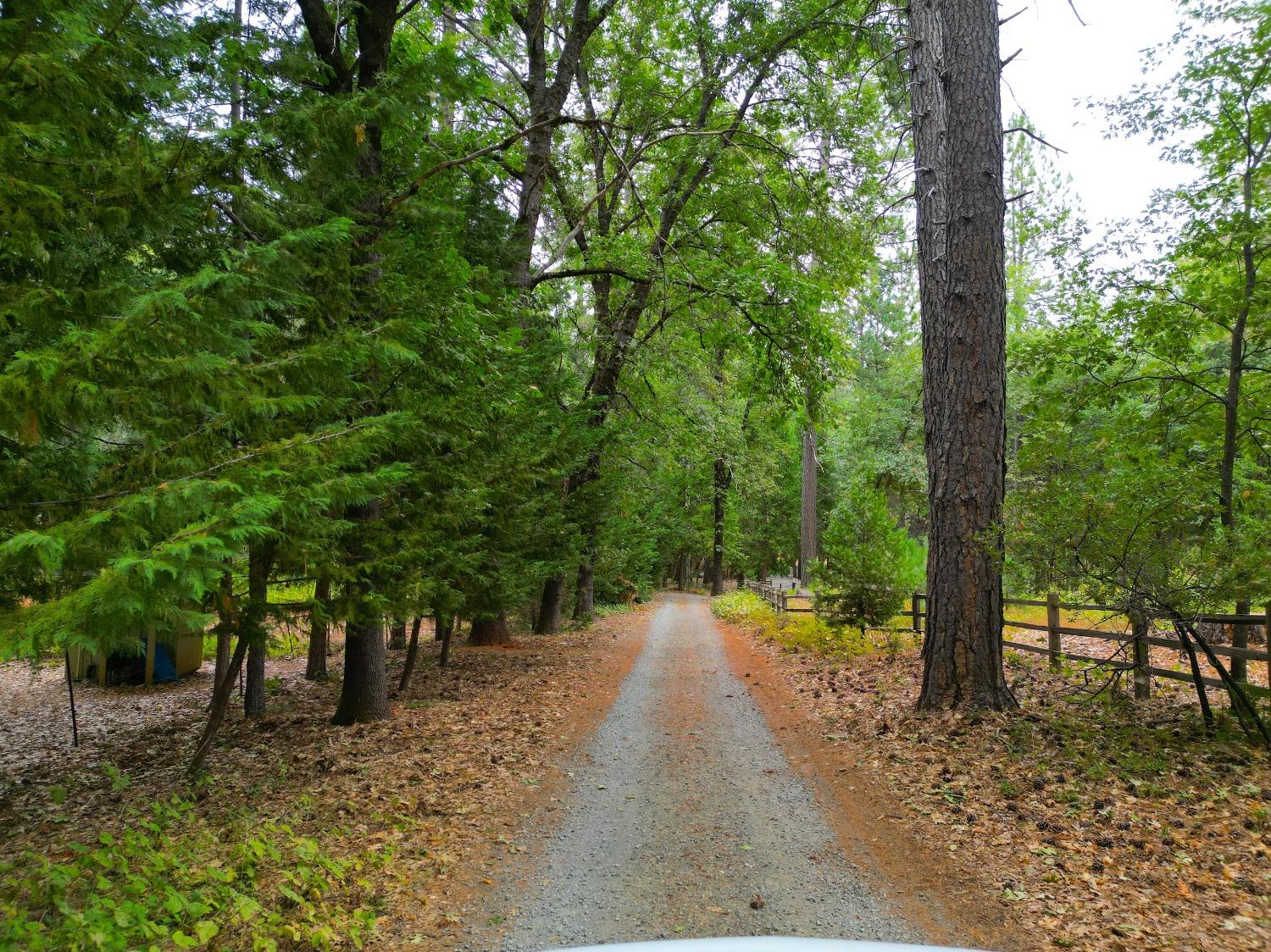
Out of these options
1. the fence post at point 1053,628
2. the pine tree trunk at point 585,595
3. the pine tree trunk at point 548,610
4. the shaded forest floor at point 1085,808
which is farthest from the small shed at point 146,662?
the fence post at point 1053,628

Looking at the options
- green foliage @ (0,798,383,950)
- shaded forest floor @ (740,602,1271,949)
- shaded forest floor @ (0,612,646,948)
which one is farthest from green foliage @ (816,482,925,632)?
green foliage @ (0,798,383,950)

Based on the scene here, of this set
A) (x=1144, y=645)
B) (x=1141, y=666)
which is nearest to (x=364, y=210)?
(x=1141, y=666)

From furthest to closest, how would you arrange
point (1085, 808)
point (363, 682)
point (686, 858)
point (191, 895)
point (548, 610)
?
point (548, 610) < point (363, 682) < point (1085, 808) < point (686, 858) < point (191, 895)

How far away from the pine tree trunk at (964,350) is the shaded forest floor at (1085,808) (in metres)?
0.71

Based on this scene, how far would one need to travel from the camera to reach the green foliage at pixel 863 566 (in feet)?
41.6

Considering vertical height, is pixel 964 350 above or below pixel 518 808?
above

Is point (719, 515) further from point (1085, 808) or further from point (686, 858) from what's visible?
point (686, 858)

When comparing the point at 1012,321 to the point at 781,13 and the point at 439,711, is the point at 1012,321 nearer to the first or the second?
the point at 781,13

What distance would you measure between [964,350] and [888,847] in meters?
4.87

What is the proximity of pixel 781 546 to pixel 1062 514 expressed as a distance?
114ft

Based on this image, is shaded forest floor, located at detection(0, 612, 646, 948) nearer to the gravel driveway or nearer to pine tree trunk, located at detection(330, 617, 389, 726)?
pine tree trunk, located at detection(330, 617, 389, 726)

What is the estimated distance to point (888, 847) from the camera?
4.70 m

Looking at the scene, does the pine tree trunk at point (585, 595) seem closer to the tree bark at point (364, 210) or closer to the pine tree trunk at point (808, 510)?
the pine tree trunk at point (808, 510)

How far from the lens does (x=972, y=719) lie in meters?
6.66
